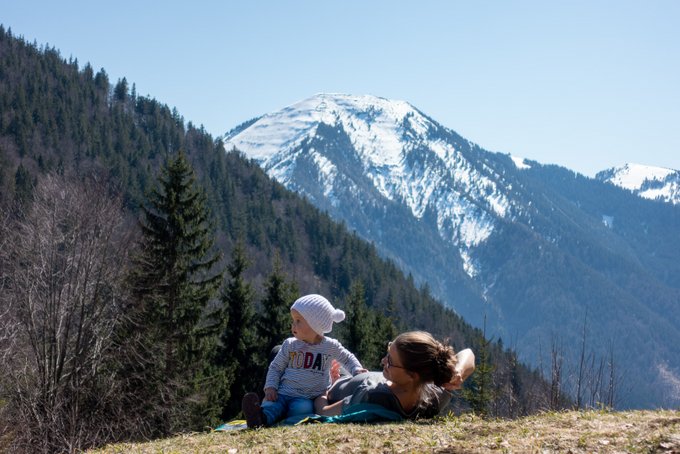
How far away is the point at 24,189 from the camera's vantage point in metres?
86.9

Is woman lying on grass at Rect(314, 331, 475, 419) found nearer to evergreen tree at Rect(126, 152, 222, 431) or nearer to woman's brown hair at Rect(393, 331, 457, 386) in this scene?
woman's brown hair at Rect(393, 331, 457, 386)

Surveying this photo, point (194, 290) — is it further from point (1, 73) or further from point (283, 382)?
Answer: point (1, 73)

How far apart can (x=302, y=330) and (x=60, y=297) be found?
46.9ft

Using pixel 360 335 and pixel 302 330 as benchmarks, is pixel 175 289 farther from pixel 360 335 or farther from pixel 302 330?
pixel 302 330

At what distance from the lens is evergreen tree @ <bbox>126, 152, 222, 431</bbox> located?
23.1m

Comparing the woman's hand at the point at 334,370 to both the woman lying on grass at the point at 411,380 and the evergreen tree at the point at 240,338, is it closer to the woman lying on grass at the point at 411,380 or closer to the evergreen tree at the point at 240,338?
the woman lying on grass at the point at 411,380

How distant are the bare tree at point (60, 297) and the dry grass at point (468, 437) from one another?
14.0m

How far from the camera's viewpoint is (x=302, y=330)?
7.25 m

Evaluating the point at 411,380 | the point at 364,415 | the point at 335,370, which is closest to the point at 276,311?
the point at 335,370

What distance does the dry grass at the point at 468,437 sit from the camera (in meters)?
4.97

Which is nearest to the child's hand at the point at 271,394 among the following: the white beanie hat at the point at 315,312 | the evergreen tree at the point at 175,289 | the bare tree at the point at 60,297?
the white beanie hat at the point at 315,312

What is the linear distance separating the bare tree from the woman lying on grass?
14043 millimetres

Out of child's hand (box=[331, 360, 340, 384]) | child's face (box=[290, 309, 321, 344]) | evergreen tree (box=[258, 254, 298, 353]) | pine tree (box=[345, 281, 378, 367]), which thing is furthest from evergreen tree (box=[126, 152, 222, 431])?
child's face (box=[290, 309, 321, 344])

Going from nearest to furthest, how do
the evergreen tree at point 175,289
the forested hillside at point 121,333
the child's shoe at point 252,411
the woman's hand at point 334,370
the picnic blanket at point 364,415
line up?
the picnic blanket at point 364,415, the child's shoe at point 252,411, the woman's hand at point 334,370, the forested hillside at point 121,333, the evergreen tree at point 175,289
